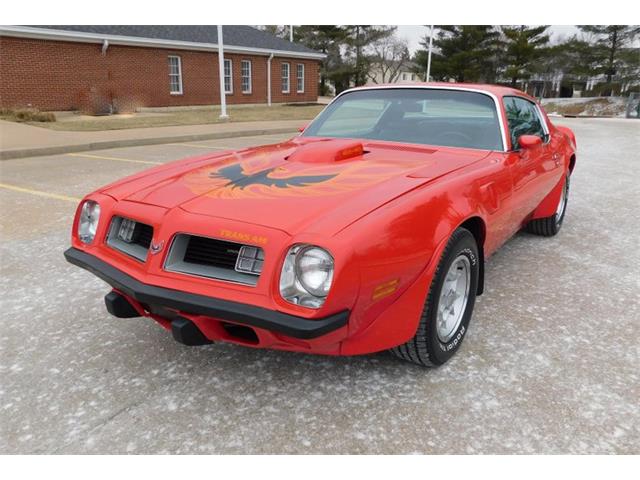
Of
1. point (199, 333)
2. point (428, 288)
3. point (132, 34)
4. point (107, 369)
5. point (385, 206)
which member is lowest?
point (107, 369)

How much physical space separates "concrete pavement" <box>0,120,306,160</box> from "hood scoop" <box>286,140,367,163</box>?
8.19 m

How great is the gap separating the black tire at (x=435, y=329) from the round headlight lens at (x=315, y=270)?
617 mm

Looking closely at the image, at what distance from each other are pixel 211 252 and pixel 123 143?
10073mm

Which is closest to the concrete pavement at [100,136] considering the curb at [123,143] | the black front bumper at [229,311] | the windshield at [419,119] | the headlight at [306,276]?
the curb at [123,143]

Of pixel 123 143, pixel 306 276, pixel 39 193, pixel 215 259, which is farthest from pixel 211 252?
pixel 123 143

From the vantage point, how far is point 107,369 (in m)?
2.58

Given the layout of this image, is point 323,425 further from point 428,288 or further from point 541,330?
point 541,330

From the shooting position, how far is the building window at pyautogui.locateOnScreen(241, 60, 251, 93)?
24.2 meters

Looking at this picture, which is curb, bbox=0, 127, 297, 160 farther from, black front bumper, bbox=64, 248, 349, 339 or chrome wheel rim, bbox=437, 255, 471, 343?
chrome wheel rim, bbox=437, 255, 471, 343

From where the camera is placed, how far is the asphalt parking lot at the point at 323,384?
2.09 meters

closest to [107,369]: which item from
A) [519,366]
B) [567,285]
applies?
[519,366]

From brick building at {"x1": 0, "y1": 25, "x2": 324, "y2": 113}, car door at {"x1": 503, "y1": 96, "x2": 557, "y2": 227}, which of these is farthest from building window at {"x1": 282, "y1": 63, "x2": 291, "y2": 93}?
car door at {"x1": 503, "y1": 96, "x2": 557, "y2": 227}

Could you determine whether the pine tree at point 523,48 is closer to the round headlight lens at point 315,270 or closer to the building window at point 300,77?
the building window at point 300,77

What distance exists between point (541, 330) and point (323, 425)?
5.11 ft
